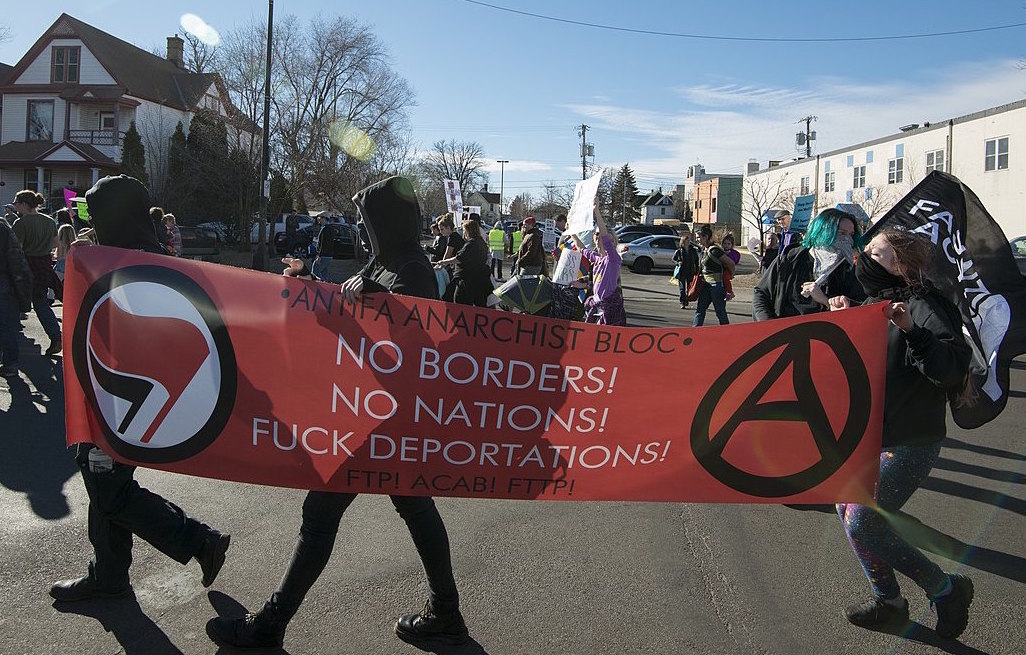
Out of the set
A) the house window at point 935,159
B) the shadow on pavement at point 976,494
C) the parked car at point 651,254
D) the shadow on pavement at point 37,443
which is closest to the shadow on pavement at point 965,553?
the shadow on pavement at point 976,494

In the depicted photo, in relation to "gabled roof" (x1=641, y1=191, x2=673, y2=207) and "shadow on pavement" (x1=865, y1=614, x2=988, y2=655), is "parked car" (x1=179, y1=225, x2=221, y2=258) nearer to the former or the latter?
"shadow on pavement" (x1=865, y1=614, x2=988, y2=655)

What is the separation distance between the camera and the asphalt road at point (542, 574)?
134 inches

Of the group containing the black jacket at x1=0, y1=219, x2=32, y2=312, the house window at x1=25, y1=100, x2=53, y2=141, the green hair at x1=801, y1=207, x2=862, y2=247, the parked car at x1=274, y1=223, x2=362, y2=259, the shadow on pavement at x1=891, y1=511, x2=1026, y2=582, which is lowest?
the shadow on pavement at x1=891, y1=511, x2=1026, y2=582

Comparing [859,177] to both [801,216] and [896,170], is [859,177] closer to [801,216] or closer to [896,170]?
[896,170]

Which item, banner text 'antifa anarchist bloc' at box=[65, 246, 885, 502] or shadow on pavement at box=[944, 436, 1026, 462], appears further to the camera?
shadow on pavement at box=[944, 436, 1026, 462]

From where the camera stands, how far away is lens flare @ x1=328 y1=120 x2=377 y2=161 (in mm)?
38450

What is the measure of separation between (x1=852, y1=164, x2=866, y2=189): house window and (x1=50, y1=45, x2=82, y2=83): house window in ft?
151

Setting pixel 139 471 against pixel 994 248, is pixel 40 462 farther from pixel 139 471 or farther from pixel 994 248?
pixel 994 248

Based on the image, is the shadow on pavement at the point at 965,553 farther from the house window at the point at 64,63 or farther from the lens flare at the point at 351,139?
the house window at the point at 64,63

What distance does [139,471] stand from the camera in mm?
5797

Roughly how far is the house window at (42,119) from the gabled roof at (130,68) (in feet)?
5.30

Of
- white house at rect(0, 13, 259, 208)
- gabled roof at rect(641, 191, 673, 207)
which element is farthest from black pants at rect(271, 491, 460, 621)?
gabled roof at rect(641, 191, 673, 207)

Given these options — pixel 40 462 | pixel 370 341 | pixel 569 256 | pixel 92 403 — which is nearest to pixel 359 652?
pixel 370 341

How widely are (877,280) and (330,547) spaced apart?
2.60 metres
